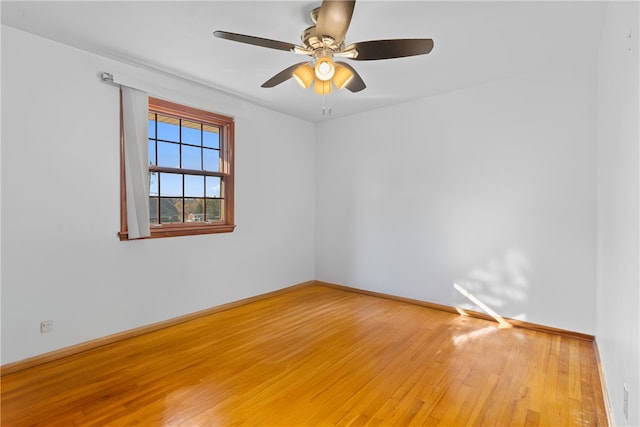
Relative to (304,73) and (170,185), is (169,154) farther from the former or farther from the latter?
(304,73)

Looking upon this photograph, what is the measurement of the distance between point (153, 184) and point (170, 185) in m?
0.18

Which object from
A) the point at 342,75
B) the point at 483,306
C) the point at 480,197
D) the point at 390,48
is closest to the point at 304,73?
the point at 342,75

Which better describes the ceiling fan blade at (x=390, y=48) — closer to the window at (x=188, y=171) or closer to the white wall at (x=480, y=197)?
the white wall at (x=480, y=197)

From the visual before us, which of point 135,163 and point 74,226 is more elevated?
point 135,163

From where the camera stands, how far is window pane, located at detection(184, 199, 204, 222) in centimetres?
359

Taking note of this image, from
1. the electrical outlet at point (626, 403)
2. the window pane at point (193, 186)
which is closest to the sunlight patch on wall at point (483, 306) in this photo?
the electrical outlet at point (626, 403)

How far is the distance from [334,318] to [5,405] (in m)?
2.69

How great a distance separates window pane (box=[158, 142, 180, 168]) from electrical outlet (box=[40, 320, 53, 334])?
66.4 inches

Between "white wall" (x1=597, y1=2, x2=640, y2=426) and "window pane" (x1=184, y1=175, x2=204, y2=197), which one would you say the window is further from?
"white wall" (x1=597, y1=2, x2=640, y2=426)

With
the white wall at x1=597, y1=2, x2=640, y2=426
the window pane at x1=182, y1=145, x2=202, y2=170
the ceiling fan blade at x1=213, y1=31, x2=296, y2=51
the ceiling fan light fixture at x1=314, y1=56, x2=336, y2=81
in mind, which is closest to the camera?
the white wall at x1=597, y1=2, x2=640, y2=426

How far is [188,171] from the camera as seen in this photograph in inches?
139

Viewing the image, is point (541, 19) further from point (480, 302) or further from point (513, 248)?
point (480, 302)

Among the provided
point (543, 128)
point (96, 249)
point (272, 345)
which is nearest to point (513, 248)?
point (543, 128)

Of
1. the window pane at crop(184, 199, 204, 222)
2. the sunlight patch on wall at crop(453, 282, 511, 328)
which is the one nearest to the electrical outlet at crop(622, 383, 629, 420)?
the sunlight patch on wall at crop(453, 282, 511, 328)
